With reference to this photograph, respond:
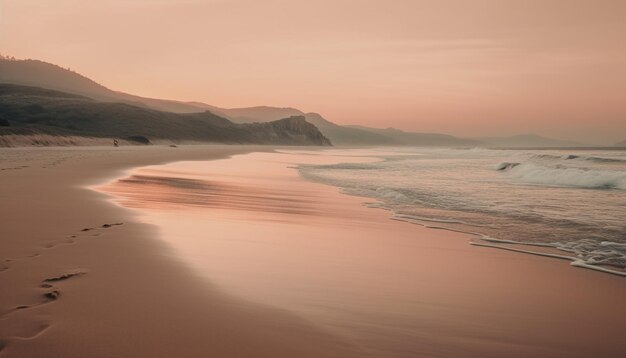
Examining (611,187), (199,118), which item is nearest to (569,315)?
(611,187)

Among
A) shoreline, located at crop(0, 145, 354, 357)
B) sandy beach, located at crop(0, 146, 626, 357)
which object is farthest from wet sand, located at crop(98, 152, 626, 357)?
shoreline, located at crop(0, 145, 354, 357)

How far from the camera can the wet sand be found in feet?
8.56

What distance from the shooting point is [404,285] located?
367 centimetres

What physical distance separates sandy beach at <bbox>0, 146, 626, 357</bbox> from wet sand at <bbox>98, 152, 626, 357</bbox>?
0.05 ft

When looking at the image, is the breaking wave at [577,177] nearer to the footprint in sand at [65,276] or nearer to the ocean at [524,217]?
the ocean at [524,217]

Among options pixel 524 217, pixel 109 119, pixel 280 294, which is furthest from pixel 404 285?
pixel 109 119

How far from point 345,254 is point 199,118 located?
426 ft

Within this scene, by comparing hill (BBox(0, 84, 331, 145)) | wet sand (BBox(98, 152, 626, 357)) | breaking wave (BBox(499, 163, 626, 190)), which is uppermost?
hill (BBox(0, 84, 331, 145))

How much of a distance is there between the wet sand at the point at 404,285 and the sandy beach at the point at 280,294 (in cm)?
1

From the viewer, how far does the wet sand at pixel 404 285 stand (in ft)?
8.56

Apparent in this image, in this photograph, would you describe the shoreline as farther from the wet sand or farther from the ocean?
the ocean

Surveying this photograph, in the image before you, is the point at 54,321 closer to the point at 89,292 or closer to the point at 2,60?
the point at 89,292

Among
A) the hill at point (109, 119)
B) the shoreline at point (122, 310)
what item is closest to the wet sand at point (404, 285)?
the shoreline at point (122, 310)

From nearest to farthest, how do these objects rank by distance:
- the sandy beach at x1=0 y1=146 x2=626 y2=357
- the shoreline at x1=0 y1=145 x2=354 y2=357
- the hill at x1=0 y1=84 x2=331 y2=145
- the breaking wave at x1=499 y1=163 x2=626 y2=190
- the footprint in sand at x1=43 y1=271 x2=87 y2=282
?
the shoreline at x1=0 y1=145 x2=354 y2=357 < the sandy beach at x1=0 y1=146 x2=626 y2=357 < the footprint in sand at x1=43 y1=271 x2=87 y2=282 < the breaking wave at x1=499 y1=163 x2=626 y2=190 < the hill at x1=0 y1=84 x2=331 y2=145
